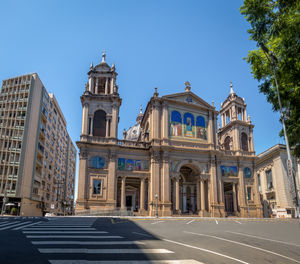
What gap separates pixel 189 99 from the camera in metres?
50.5

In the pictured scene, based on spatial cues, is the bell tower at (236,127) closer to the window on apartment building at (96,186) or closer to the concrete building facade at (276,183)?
the concrete building facade at (276,183)

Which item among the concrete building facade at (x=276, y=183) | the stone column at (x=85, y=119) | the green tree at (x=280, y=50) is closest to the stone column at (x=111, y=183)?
the stone column at (x=85, y=119)

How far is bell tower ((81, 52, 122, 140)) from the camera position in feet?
147

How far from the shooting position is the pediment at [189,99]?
49000 mm

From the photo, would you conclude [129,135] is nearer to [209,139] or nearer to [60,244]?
[209,139]

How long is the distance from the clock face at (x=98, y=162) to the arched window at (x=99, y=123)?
185 inches

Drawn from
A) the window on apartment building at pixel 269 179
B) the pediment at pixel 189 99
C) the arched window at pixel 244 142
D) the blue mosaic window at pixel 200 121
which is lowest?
the window on apartment building at pixel 269 179

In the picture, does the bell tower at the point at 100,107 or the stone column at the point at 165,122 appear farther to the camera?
the stone column at the point at 165,122

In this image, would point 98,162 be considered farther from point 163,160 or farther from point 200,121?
point 200,121

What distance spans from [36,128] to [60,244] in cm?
5593

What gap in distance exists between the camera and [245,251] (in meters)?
9.59

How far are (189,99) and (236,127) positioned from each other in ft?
Answer: 38.4

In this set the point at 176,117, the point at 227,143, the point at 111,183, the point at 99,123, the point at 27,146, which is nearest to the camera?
the point at 111,183

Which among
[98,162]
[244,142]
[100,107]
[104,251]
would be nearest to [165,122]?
[100,107]
